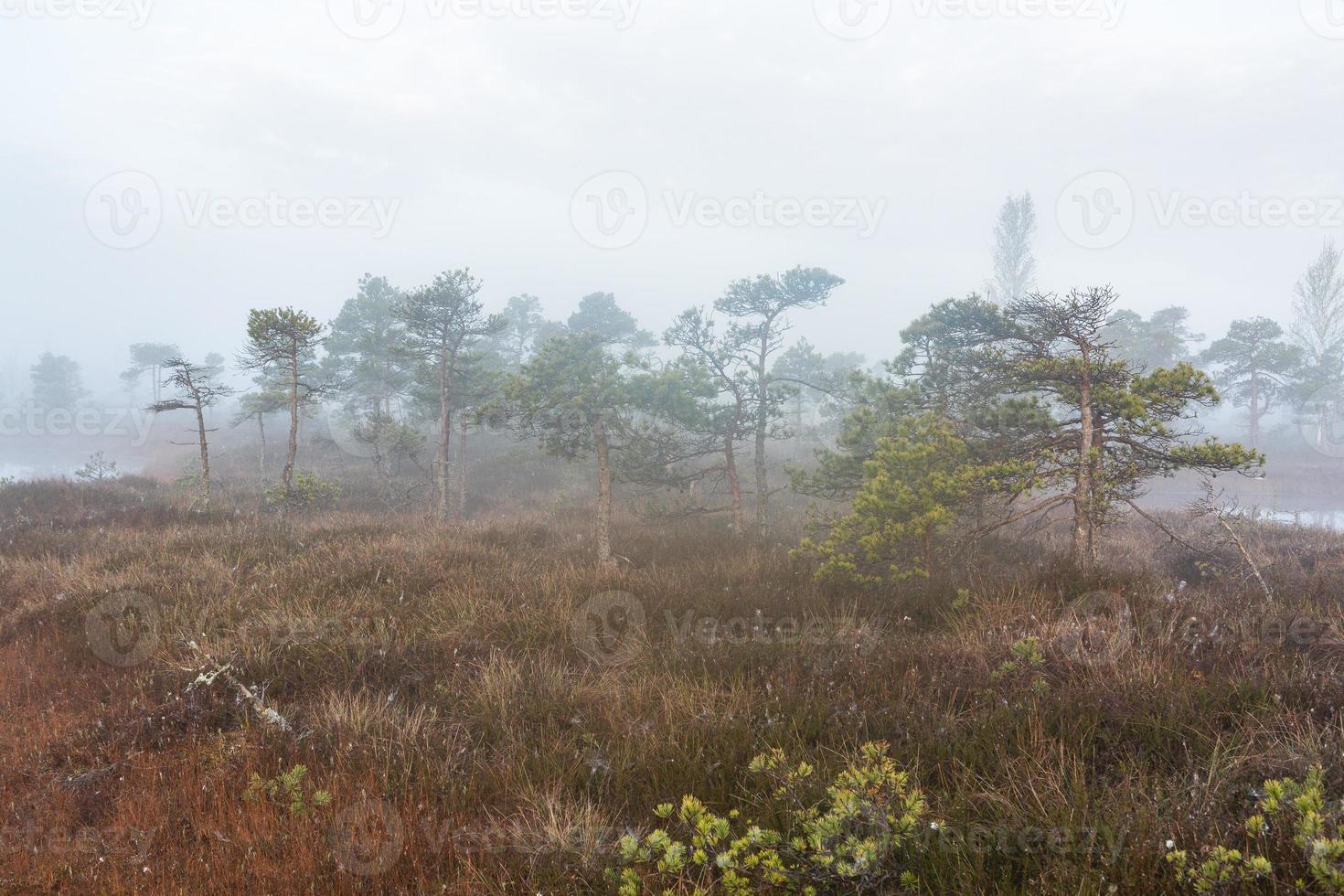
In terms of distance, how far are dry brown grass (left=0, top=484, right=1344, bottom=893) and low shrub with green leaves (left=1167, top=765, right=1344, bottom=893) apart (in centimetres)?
17

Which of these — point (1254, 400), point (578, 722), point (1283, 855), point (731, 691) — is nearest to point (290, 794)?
point (578, 722)

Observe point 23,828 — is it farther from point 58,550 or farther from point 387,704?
point 58,550

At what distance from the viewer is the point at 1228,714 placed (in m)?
3.44

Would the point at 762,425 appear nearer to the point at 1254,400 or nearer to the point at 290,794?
the point at 290,794

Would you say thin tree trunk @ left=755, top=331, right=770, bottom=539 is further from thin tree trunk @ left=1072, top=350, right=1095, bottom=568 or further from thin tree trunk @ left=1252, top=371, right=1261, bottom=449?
thin tree trunk @ left=1252, top=371, right=1261, bottom=449

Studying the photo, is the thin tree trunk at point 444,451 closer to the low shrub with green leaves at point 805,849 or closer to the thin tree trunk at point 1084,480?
the thin tree trunk at point 1084,480

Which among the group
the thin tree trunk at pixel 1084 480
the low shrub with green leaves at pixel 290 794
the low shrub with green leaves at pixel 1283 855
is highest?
the thin tree trunk at pixel 1084 480

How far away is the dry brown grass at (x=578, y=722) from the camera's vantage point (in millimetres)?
2875

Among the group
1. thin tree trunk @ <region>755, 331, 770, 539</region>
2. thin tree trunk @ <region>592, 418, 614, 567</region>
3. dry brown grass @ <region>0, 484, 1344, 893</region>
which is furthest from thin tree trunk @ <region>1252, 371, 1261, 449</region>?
thin tree trunk @ <region>592, 418, 614, 567</region>

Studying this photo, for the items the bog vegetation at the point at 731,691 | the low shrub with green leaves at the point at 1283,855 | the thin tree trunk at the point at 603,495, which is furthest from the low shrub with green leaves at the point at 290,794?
the thin tree trunk at the point at 603,495

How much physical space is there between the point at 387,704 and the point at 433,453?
90.7 ft

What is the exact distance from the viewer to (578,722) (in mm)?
4379

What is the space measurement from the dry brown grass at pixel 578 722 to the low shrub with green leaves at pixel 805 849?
0.76 ft

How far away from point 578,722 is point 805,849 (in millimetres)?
2199
